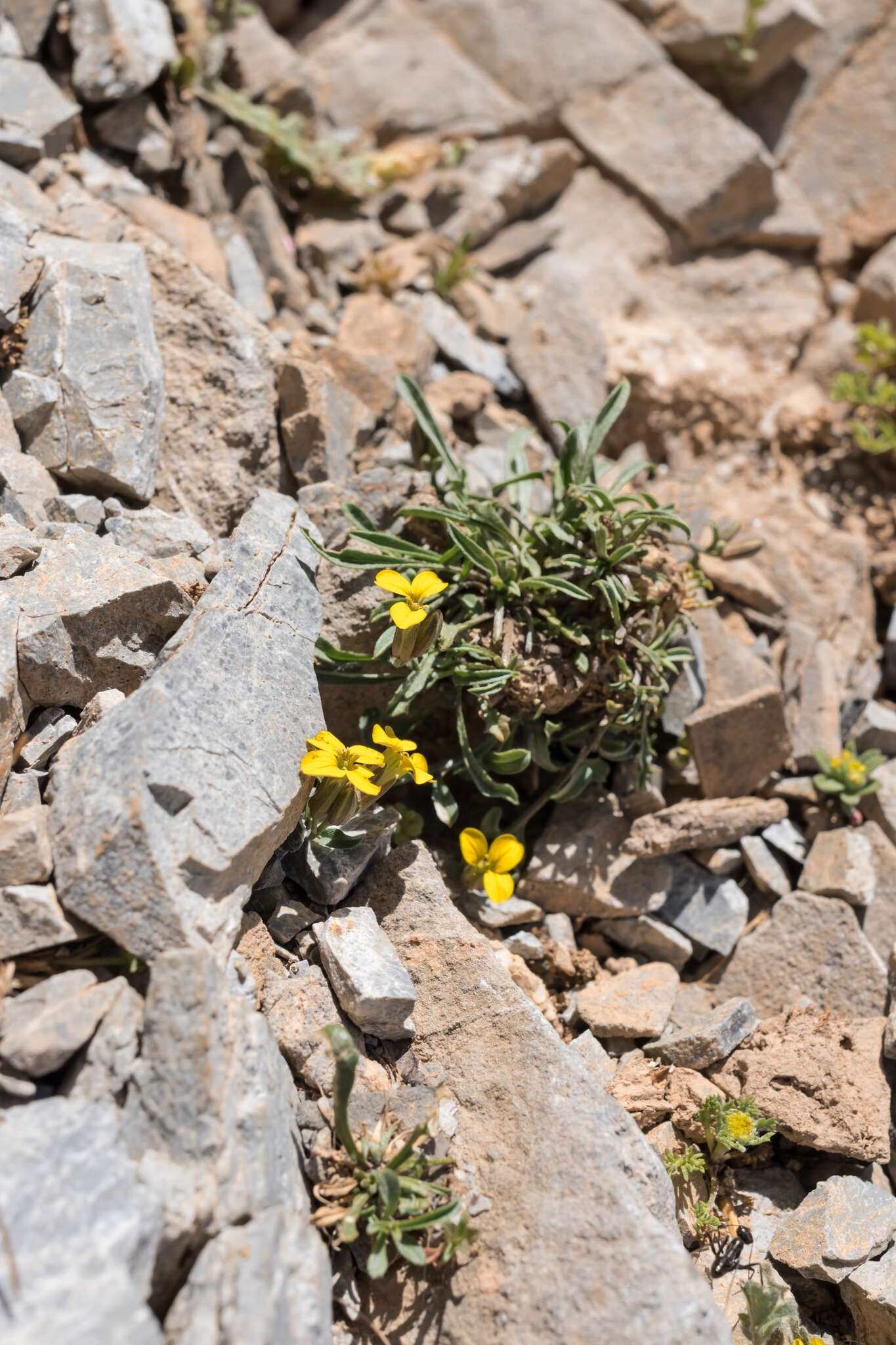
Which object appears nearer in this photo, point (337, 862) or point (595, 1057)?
point (337, 862)

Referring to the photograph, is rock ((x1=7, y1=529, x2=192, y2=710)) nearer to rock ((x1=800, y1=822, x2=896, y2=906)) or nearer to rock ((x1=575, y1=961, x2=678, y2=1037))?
rock ((x1=575, y1=961, x2=678, y2=1037))

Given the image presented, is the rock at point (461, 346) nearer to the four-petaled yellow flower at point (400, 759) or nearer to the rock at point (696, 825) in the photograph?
the rock at point (696, 825)

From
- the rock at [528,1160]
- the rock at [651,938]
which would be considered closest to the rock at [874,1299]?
the rock at [528,1160]

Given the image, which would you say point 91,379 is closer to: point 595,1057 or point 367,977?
point 367,977

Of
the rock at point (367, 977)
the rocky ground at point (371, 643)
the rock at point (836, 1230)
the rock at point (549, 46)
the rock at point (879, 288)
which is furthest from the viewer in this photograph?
the rock at point (549, 46)

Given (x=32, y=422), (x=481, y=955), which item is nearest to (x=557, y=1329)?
(x=481, y=955)

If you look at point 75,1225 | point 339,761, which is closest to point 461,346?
point 339,761

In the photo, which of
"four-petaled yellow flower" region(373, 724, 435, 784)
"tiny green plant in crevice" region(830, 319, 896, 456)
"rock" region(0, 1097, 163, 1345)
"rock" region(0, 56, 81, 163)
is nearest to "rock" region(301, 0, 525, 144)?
"rock" region(0, 56, 81, 163)
